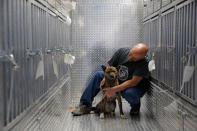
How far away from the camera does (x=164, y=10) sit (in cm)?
362

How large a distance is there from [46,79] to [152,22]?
2317 millimetres

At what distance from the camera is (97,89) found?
16.1ft

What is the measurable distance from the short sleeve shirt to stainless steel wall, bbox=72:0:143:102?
0.77 meters

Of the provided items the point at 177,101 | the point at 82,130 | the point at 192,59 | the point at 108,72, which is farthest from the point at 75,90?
the point at 192,59

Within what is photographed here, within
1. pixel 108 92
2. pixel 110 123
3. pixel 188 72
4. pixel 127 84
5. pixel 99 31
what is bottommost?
pixel 110 123

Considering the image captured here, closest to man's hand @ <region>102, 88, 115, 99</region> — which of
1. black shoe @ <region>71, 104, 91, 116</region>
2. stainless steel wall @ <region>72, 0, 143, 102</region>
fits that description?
black shoe @ <region>71, 104, 91, 116</region>

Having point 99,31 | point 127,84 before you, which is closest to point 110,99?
point 127,84

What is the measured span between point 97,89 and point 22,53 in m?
2.86

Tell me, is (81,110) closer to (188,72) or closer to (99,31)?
(99,31)

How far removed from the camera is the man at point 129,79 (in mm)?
4480

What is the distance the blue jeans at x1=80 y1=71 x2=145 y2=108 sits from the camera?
4.51 m

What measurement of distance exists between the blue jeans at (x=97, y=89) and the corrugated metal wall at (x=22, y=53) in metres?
1.67

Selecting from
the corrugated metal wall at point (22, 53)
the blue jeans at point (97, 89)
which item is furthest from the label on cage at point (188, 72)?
the blue jeans at point (97, 89)

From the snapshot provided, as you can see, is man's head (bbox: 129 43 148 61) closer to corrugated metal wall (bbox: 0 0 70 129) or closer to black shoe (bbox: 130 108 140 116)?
black shoe (bbox: 130 108 140 116)
